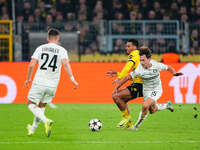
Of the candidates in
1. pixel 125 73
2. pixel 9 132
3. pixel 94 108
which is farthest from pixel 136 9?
pixel 9 132

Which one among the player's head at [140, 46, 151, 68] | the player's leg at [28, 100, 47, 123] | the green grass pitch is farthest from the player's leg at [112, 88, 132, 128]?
the player's leg at [28, 100, 47, 123]

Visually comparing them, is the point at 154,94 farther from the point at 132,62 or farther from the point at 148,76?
the point at 132,62

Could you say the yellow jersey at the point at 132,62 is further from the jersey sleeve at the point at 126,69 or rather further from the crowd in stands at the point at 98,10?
the crowd in stands at the point at 98,10

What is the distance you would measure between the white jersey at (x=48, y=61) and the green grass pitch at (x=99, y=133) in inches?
39.7

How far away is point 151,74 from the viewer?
10.5 meters

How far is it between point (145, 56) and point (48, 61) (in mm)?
2094

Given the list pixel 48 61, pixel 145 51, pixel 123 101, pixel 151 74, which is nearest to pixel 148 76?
pixel 151 74

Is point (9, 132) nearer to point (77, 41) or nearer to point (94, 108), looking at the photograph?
point (94, 108)

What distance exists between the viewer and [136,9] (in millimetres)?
22984

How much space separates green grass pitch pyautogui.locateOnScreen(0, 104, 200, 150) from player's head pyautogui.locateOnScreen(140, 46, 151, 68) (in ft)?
4.37

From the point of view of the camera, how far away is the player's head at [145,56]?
1024 centimetres

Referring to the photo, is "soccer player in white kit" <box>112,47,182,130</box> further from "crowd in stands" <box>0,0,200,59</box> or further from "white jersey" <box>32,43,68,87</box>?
"crowd in stands" <box>0,0,200,59</box>

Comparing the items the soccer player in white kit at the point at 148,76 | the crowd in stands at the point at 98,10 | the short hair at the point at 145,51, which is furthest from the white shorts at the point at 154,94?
the crowd in stands at the point at 98,10

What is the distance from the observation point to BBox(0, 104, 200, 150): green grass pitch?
8203 mm
